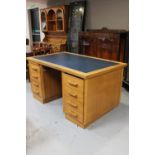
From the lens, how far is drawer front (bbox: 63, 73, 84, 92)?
1967mm

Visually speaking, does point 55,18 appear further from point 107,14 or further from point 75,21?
point 107,14

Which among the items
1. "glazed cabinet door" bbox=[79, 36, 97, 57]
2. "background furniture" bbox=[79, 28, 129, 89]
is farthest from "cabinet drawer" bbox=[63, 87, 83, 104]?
"glazed cabinet door" bbox=[79, 36, 97, 57]

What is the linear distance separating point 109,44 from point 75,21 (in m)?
1.43

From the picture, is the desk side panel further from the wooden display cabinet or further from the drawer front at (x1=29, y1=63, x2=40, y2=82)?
the wooden display cabinet

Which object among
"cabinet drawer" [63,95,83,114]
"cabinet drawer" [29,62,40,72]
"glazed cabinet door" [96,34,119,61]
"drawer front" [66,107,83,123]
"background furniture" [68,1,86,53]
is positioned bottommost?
"drawer front" [66,107,83,123]

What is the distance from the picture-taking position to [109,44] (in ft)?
11.1

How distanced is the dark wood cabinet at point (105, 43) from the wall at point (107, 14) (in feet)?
1.19

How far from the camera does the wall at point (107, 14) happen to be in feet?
11.4

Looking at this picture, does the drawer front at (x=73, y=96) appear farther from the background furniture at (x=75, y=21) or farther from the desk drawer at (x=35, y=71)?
the background furniture at (x=75, y=21)

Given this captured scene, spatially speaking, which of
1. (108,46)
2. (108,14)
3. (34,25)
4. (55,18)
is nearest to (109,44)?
(108,46)

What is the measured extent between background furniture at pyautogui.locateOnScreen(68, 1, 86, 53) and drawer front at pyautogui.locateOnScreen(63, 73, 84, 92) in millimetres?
2403
